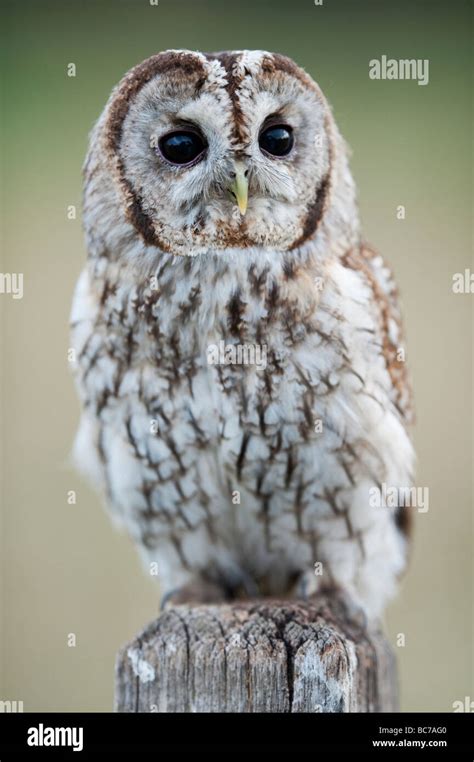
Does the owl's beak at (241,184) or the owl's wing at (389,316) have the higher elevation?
the owl's beak at (241,184)

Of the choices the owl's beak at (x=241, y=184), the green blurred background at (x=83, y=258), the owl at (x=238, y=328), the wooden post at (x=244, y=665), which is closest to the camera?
the wooden post at (x=244, y=665)

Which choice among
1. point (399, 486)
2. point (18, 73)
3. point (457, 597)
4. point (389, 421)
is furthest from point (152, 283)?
point (457, 597)

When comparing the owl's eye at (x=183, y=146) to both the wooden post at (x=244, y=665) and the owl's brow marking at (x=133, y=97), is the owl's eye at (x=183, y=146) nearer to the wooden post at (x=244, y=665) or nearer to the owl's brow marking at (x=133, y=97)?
the owl's brow marking at (x=133, y=97)

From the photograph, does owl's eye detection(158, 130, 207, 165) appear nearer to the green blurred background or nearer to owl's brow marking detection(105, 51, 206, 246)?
owl's brow marking detection(105, 51, 206, 246)

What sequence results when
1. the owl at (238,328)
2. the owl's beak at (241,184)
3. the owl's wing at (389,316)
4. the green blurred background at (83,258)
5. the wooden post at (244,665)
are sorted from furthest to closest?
the green blurred background at (83,258) < the owl's wing at (389,316) < the owl at (238,328) < the owl's beak at (241,184) < the wooden post at (244,665)

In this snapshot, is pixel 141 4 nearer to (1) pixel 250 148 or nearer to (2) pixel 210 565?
(1) pixel 250 148

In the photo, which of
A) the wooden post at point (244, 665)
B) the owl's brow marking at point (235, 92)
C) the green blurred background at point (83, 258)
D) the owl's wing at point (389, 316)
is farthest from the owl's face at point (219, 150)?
the wooden post at point (244, 665)

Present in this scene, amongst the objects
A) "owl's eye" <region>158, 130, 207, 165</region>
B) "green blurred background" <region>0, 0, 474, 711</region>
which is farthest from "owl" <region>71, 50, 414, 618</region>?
"green blurred background" <region>0, 0, 474, 711</region>

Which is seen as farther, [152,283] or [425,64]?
[425,64]
